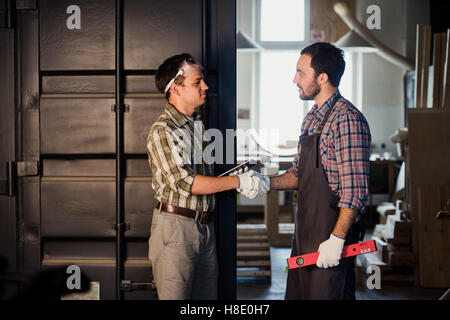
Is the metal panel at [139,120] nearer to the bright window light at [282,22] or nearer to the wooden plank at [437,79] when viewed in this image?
the wooden plank at [437,79]

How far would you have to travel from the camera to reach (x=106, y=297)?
2.80m

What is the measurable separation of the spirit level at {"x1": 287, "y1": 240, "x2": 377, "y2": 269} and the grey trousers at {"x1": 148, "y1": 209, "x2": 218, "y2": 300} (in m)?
0.48

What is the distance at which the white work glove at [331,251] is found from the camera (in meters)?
2.28

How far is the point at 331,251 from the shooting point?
228 centimetres

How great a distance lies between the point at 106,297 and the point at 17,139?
1.12 meters

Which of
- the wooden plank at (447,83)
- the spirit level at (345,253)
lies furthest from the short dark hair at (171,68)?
the wooden plank at (447,83)

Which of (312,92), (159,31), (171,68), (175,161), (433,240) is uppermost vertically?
(159,31)

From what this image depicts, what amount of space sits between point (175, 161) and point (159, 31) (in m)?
0.94

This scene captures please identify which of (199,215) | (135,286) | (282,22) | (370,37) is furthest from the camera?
(282,22)

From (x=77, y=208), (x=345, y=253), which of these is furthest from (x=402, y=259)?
(x=77, y=208)

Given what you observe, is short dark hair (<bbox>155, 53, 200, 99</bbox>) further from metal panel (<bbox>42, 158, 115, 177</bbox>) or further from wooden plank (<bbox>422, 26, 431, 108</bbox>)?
wooden plank (<bbox>422, 26, 431, 108</bbox>)

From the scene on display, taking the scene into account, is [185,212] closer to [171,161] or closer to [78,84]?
[171,161]

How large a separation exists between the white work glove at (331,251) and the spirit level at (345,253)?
0.20 feet
